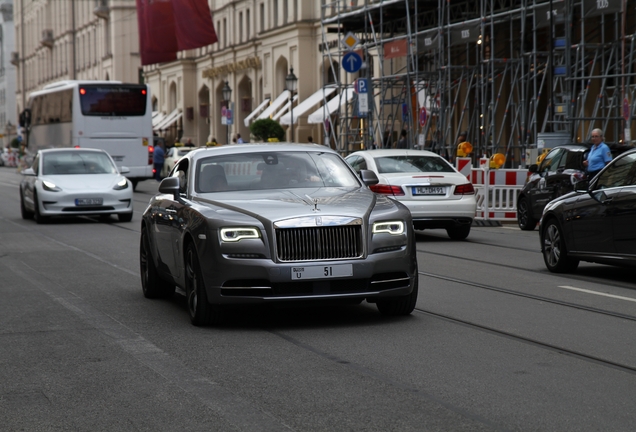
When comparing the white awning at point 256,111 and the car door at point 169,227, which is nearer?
the car door at point 169,227

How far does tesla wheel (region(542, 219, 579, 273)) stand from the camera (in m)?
13.0

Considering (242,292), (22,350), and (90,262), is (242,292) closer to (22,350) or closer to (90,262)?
(22,350)

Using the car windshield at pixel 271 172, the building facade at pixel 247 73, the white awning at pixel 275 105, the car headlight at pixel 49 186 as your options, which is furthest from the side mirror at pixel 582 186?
the white awning at pixel 275 105

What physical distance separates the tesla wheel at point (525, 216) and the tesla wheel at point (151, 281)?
1127 cm

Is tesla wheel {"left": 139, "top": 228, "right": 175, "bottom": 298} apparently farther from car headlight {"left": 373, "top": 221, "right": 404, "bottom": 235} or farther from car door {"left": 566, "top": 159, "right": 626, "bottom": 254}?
car door {"left": 566, "top": 159, "right": 626, "bottom": 254}

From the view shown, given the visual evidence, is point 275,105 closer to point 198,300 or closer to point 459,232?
point 459,232

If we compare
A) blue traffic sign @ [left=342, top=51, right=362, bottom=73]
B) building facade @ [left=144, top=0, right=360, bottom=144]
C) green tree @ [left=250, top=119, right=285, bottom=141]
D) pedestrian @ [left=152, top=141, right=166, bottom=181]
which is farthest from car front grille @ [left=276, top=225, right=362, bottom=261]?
green tree @ [left=250, top=119, right=285, bottom=141]

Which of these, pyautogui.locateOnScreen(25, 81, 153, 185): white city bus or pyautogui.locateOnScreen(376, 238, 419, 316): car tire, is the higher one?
pyautogui.locateOnScreen(25, 81, 153, 185): white city bus

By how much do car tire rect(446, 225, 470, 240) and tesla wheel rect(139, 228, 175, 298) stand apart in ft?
26.7

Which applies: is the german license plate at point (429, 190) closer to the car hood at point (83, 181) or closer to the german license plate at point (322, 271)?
the car hood at point (83, 181)

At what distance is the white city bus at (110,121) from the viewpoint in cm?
3697

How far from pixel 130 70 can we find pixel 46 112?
5425 cm

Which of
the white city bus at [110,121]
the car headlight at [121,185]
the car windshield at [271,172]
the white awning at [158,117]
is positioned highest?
the white awning at [158,117]

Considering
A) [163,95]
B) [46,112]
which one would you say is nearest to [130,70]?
[163,95]
